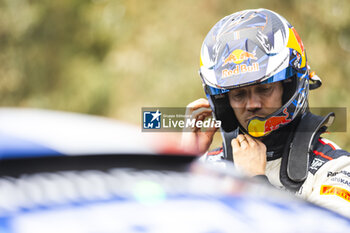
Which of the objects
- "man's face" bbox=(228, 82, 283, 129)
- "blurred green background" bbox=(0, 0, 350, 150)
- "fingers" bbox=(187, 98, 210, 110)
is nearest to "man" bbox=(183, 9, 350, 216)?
"man's face" bbox=(228, 82, 283, 129)

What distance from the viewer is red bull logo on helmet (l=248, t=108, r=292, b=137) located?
215 cm

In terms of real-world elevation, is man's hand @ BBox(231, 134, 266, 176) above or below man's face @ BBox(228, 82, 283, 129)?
below

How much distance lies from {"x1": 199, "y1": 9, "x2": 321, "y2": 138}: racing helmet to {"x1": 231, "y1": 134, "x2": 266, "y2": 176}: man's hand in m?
0.07

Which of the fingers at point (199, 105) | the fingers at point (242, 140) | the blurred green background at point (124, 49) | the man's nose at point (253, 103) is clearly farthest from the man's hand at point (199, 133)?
the blurred green background at point (124, 49)

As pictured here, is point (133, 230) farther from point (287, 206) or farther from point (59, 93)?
point (59, 93)

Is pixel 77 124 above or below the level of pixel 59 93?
above

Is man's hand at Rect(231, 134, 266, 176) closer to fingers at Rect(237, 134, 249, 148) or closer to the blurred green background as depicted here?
fingers at Rect(237, 134, 249, 148)

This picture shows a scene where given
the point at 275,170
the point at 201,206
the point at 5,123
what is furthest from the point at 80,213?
the point at 275,170

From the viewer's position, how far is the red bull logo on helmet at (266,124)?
2150mm

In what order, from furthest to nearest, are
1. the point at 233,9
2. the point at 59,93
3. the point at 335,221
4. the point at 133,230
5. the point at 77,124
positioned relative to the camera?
the point at 59,93, the point at 233,9, the point at 77,124, the point at 335,221, the point at 133,230

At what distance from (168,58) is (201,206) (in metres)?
10.5

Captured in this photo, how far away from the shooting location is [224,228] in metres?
0.79

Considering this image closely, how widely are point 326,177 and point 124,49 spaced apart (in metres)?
11.6

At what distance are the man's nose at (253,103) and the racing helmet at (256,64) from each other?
6 centimetres
